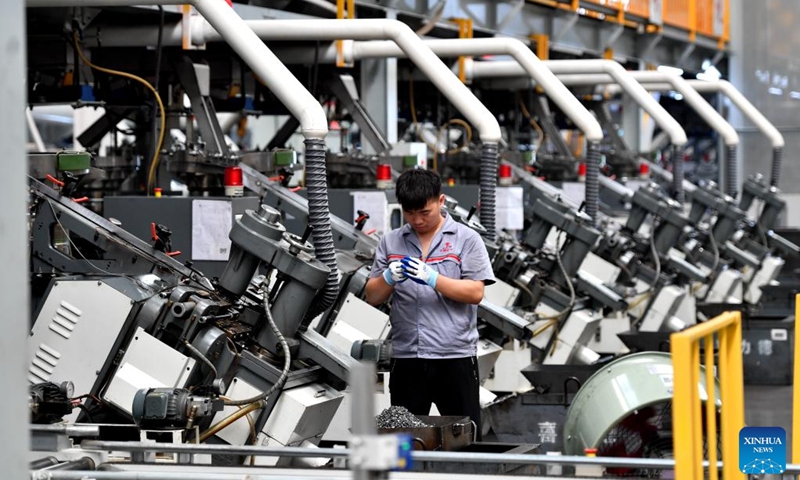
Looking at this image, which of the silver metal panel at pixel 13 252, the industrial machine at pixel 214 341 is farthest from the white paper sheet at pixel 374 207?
the silver metal panel at pixel 13 252

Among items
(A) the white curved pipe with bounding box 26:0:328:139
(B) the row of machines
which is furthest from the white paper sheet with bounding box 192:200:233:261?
(A) the white curved pipe with bounding box 26:0:328:139

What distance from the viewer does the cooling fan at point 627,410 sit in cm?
495

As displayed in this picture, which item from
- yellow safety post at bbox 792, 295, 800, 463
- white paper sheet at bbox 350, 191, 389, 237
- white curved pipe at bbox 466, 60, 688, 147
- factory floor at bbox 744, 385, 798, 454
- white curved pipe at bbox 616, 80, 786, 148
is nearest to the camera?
yellow safety post at bbox 792, 295, 800, 463

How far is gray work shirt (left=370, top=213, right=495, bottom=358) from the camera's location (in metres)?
4.73

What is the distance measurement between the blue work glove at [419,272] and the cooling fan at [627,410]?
0.96 meters

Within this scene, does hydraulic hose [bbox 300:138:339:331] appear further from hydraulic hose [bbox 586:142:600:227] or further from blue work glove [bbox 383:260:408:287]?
hydraulic hose [bbox 586:142:600:227]

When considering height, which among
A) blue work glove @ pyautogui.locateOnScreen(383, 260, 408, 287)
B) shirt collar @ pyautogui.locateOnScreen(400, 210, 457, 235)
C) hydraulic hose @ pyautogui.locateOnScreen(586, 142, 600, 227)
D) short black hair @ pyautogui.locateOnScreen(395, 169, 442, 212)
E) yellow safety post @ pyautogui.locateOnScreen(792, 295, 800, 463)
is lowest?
yellow safety post @ pyautogui.locateOnScreen(792, 295, 800, 463)

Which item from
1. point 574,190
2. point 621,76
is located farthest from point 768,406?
point 574,190

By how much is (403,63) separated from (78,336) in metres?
6.93

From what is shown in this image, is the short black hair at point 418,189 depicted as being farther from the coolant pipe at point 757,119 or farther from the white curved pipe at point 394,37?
the coolant pipe at point 757,119

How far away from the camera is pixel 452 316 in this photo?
475 centimetres

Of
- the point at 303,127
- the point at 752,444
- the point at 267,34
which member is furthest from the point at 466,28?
the point at 752,444

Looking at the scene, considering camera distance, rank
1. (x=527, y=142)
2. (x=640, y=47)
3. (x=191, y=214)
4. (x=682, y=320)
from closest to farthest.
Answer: (x=191, y=214), (x=682, y=320), (x=527, y=142), (x=640, y=47)

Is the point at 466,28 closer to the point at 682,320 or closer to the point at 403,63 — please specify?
the point at 403,63
